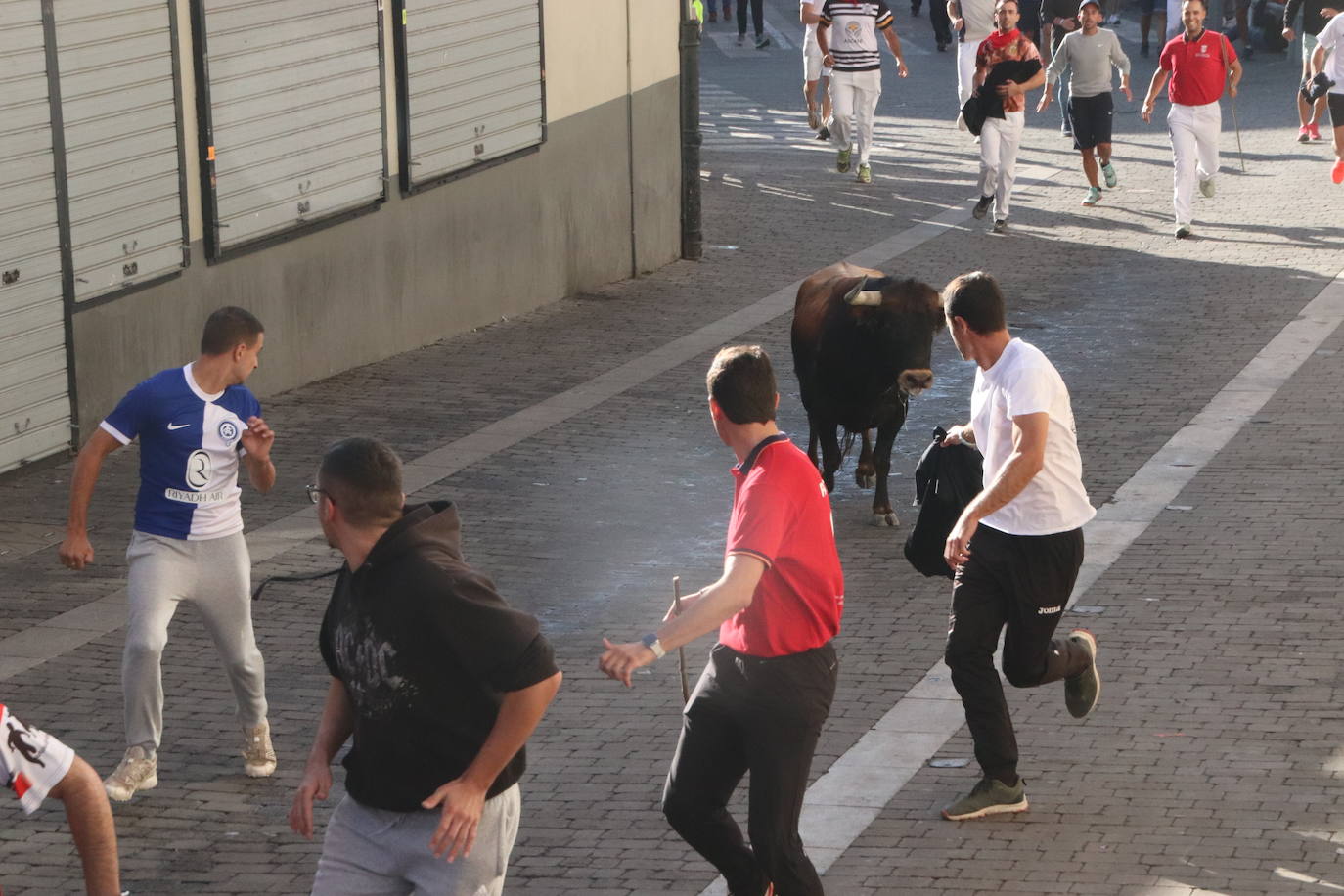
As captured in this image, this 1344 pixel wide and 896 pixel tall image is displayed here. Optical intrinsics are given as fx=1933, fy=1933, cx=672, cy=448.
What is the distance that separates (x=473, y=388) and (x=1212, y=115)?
9143 millimetres

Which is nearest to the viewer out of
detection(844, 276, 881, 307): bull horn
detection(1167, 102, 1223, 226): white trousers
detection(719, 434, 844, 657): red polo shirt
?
detection(719, 434, 844, 657): red polo shirt

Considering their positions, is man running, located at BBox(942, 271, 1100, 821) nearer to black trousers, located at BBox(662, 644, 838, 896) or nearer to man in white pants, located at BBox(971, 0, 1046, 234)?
black trousers, located at BBox(662, 644, 838, 896)

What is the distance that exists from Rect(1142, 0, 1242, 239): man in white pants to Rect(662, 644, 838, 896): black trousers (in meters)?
14.9

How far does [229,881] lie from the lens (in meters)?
6.46

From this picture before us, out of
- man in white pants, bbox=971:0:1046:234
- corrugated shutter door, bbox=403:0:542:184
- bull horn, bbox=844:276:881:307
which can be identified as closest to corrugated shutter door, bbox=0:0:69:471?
corrugated shutter door, bbox=403:0:542:184

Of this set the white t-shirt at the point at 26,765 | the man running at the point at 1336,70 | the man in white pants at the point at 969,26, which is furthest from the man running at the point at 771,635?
the man in white pants at the point at 969,26

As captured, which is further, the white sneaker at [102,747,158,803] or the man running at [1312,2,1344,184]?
the man running at [1312,2,1344,184]

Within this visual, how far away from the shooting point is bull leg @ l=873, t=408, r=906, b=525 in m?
10.9

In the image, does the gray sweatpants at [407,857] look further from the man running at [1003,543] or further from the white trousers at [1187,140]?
the white trousers at [1187,140]

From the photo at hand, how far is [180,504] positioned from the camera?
22.7ft

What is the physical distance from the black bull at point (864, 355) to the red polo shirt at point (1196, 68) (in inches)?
356

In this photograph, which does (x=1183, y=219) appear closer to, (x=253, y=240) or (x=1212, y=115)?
(x=1212, y=115)

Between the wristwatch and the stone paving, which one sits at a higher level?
the wristwatch

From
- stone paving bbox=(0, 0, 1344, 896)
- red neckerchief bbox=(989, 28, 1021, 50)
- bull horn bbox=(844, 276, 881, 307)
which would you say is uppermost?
red neckerchief bbox=(989, 28, 1021, 50)
